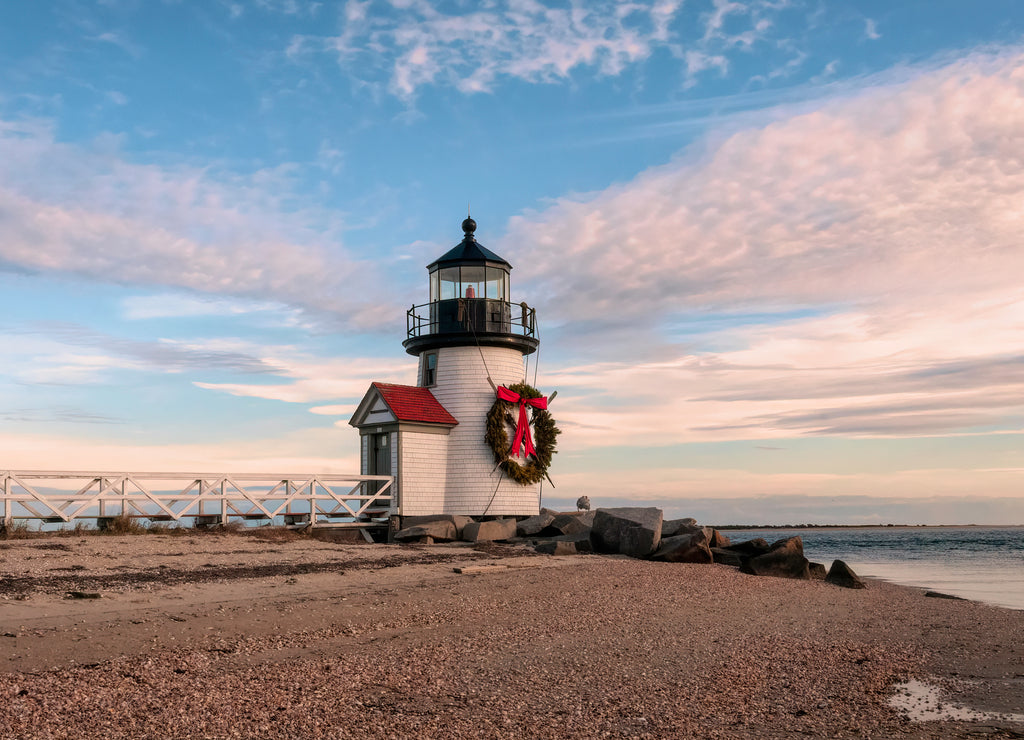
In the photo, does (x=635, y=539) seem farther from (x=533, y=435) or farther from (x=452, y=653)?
(x=452, y=653)

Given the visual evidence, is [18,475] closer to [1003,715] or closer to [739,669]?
[739,669]

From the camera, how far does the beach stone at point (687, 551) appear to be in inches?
808

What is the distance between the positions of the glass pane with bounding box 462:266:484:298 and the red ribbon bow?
2852 mm

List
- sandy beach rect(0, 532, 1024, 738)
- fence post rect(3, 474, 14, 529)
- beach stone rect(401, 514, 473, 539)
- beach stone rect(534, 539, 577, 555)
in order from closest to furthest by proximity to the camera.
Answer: sandy beach rect(0, 532, 1024, 738), fence post rect(3, 474, 14, 529), beach stone rect(534, 539, 577, 555), beach stone rect(401, 514, 473, 539)

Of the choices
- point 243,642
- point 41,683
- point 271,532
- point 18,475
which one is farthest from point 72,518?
point 41,683

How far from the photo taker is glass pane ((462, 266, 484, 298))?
84.3 ft

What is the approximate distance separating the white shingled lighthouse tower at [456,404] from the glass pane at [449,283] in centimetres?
3

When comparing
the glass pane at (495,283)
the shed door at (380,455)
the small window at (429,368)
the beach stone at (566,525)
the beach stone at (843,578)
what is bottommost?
the beach stone at (843,578)

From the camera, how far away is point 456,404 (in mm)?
25453

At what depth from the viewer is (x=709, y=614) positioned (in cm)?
1265

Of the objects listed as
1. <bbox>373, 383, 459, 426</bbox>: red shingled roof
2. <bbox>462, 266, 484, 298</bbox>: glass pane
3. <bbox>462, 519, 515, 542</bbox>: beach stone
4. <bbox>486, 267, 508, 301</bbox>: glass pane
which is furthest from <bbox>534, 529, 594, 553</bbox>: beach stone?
<bbox>462, 266, 484, 298</bbox>: glass pane

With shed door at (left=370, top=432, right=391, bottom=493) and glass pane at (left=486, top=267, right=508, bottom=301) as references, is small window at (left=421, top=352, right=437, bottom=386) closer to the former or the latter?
shed door at (left=370, top=432, right=391, bottom=493)

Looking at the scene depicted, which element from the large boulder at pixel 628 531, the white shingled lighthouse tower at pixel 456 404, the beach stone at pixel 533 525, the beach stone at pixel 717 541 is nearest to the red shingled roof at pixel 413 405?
the white shingled lighthouse tower at pixel 456 404

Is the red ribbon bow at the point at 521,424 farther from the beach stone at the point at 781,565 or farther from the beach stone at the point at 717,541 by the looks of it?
the beach stone at the point at 781,565
